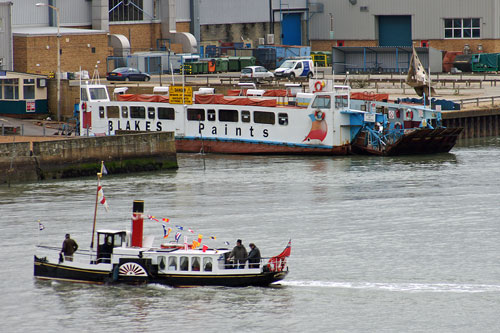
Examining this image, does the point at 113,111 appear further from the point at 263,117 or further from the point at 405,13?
the point at 405,13

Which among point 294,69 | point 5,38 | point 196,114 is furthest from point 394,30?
point 196,114

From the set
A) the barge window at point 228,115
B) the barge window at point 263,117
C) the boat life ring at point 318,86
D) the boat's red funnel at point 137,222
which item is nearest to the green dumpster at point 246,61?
the barge window at point 228,115

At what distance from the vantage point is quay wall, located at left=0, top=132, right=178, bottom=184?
171ft

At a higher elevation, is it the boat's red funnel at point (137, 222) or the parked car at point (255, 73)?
the parked car at point (255, 73)

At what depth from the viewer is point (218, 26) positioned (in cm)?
11569

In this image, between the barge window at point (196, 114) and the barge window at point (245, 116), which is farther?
the barge window at point (196, 114)

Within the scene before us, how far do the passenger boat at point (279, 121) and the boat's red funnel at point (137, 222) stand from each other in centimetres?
2946

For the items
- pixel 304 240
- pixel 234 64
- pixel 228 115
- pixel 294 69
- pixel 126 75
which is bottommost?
pixel 304 240

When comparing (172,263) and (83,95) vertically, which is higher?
(83,95)

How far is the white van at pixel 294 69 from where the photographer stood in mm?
93562

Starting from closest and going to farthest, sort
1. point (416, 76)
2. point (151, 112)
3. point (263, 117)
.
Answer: point (263, 117), point (416, 76), point (151, 112)

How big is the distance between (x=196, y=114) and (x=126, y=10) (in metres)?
35.3

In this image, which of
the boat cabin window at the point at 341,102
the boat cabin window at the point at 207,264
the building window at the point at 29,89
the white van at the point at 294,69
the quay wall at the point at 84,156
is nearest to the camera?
the boat cabin window at the point at 207,264

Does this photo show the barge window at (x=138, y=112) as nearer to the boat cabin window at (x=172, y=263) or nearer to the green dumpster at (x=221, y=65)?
the green dumpster at (x=221, y=65)
